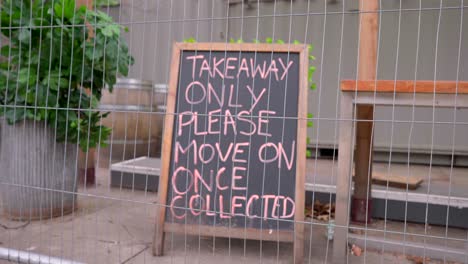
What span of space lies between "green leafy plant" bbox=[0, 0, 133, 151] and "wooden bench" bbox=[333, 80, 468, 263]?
5.14 ft

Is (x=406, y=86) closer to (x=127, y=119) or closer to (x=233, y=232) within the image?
(x=233, y=232)

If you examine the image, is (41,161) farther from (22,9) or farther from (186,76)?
(186,76)

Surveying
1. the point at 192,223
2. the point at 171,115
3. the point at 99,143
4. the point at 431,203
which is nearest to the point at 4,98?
the point at 99,143

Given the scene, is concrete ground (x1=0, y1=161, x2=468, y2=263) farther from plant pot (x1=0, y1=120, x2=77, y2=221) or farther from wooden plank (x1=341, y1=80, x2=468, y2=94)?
wooden plank (x1=341, y1=80, x2=468, y2=94)

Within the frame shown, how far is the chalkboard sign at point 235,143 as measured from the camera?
207cm

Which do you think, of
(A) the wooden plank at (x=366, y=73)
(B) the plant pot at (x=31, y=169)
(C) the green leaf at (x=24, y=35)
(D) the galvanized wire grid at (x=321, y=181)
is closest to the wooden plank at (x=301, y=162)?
(D) the galvanized wire grid at (x=321, y=181)

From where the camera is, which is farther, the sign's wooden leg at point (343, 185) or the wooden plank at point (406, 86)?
the sign's wooden leg at point (343, 185)

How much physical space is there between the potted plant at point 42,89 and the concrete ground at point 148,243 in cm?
19

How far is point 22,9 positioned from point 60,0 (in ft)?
0.87

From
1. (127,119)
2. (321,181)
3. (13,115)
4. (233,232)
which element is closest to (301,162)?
(233,232)

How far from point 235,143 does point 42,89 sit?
1.46 m

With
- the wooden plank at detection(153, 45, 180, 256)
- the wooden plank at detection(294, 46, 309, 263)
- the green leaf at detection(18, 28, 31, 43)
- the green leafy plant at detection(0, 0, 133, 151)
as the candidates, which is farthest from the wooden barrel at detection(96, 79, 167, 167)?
the wooden plank at detection(294, 46, 309, 263)

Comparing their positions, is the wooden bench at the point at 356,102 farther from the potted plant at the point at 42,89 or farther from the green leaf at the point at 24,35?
the green leaf at the point at 24,35

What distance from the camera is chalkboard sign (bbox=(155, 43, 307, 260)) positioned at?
81.4 inches
